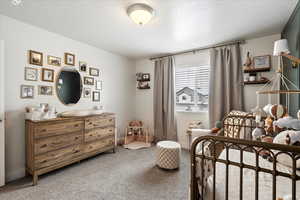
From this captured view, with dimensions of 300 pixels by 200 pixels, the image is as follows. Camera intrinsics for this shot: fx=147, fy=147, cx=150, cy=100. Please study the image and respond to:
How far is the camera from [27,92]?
2.25m

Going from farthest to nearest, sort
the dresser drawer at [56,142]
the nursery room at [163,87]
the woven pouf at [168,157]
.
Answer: the woven pouf at [168,157] → the dresser drawer at [56,142] → the nursery room at [163,87]

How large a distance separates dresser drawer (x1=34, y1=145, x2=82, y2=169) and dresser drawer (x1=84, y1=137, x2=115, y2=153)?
0.51 feet

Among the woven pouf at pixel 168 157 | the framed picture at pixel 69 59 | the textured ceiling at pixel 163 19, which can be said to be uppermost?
the textured ceiling at pixel 163 19

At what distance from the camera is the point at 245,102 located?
2840 mm

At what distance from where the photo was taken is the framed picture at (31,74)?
2.25m

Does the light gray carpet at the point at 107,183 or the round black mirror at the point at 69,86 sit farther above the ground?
the round black mirror at the point at 69,86

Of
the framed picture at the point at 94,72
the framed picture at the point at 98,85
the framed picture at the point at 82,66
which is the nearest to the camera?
the framed picture at the point at 82,66

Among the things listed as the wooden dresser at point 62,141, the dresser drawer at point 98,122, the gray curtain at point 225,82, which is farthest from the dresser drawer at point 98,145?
the gray curtain at point 225,82

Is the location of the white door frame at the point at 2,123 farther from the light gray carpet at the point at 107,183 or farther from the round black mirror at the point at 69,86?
the round black mirror at the point at 69,86

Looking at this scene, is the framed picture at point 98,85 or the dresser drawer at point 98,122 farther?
the framed picture at point 98,85

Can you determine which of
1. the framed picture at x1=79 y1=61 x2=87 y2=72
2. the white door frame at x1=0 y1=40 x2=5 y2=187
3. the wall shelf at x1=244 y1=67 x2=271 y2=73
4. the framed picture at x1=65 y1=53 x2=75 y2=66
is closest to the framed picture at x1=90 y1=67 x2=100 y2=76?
the framed picture at x1=79 y1=61 x2=87 y2=72

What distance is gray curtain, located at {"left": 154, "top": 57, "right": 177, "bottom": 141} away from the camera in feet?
12.0

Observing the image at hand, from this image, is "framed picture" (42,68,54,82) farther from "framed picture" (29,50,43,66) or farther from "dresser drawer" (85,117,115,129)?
"dresser drawer" (85,117,115,129)

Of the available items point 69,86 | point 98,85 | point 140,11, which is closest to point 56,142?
point 69,86
